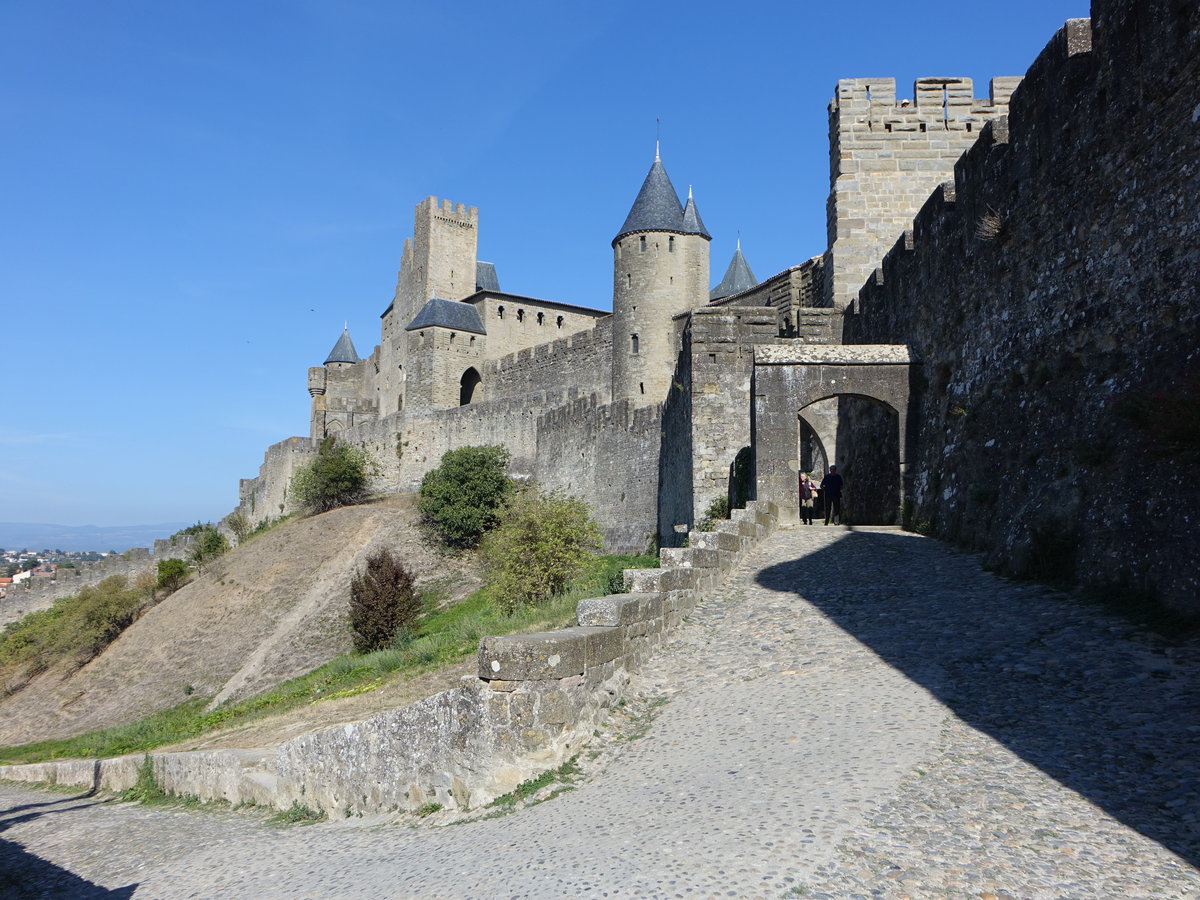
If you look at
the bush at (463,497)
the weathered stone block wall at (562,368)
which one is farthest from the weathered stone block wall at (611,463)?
the weathered stone block wall at (562,368)

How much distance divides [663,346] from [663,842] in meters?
32.9

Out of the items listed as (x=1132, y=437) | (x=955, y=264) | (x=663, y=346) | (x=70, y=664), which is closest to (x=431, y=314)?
(x=663, y=346)

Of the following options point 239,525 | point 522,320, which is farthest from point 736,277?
point 239,525

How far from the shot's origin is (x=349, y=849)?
6465 millimetres

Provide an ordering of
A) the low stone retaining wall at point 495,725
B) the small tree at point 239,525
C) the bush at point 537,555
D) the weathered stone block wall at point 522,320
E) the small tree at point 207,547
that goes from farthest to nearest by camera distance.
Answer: the weathered stone block wall at point 522,320 < the small tree at point 239,525 < the small tree at point 207,547 < the bush at point 537,555 < the low stone retaining wall at point 495,725

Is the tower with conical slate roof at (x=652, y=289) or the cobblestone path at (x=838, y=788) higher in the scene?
the tower with conical slate roof at (x=652, y=289)

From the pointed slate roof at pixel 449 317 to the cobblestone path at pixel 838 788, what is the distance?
140 ft

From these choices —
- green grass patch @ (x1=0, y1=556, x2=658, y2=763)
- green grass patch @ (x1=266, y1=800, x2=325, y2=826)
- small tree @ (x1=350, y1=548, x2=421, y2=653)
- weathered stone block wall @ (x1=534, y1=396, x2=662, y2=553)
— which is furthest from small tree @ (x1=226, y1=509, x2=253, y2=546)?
green grass patch @ (x1=266, y1=800, x2=325, y2=826)

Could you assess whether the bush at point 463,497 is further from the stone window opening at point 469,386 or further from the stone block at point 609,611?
the stone block at point 609,611

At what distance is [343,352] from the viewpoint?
6588 centimetres

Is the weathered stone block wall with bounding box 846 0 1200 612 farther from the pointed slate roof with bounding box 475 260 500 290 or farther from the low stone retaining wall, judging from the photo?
the pointed slate roof with bounding box 475 260 500 290

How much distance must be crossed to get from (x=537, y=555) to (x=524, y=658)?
1114 centimetres

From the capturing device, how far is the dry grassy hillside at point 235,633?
2458 cm

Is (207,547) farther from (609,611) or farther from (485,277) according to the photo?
(609,611)
